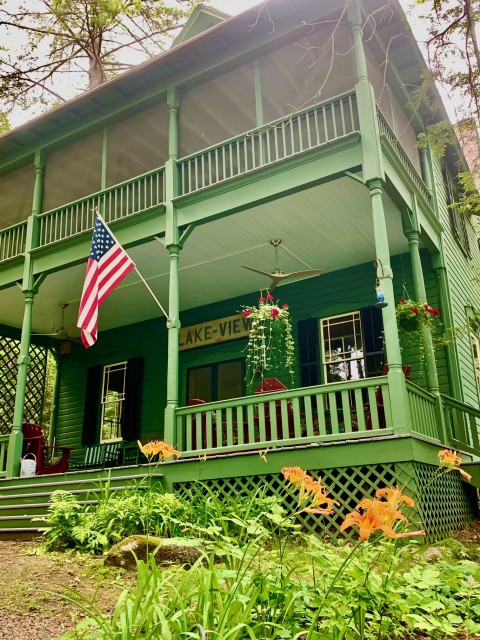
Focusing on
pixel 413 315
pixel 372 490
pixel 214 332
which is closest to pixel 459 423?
pixel 413 315

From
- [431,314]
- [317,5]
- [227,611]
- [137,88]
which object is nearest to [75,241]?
[137,88]

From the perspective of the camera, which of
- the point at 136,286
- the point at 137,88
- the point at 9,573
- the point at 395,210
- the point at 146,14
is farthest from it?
the point at 146,14

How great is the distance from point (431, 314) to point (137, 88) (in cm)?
621

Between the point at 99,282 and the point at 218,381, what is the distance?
426cm

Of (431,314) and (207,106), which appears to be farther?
(207,106)

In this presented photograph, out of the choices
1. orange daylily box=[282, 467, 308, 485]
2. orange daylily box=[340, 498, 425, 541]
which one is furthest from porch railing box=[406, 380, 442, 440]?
orange daylily box=[340, 498, 425, 541]

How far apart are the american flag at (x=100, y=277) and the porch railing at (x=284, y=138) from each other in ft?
5.09

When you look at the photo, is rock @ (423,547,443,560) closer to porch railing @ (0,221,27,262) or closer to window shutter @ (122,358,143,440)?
window shutter @ (122,358,143,440)

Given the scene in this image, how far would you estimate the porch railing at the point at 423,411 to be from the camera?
640cm

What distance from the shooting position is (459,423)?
847 centimetres

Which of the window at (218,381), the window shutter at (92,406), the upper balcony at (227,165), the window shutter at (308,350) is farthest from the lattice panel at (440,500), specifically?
the window shutter at (92,406)

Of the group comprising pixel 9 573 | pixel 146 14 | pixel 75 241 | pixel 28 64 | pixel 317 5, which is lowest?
pixel 9 573

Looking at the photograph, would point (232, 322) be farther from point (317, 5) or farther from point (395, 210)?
point (317, 5)

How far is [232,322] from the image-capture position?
11.6 meters
